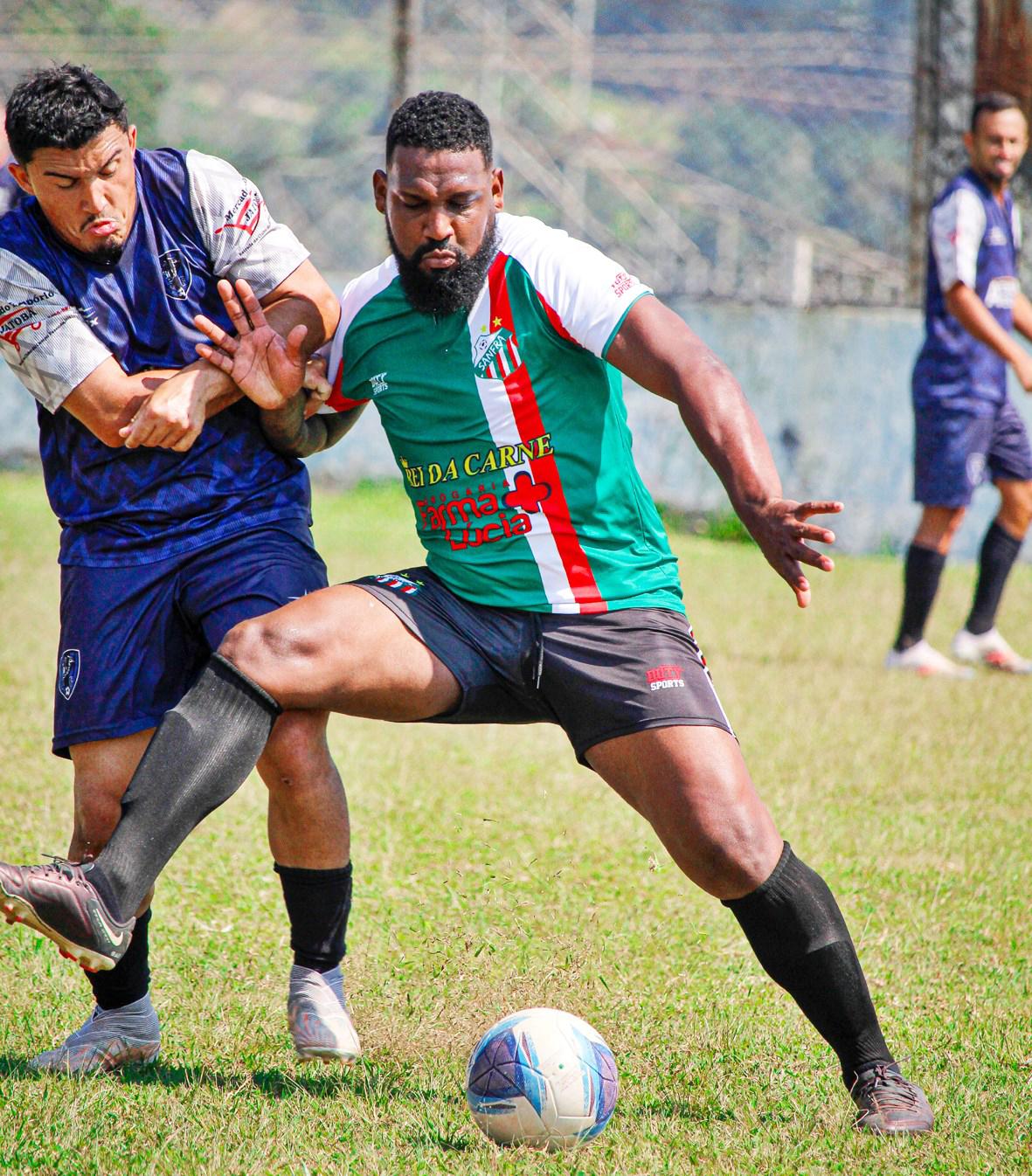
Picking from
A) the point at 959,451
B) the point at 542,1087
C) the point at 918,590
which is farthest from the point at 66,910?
the point at 959,451

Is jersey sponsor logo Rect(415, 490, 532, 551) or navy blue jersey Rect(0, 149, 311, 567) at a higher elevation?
navy blue jersey Rect(0, 149, 311, 567)

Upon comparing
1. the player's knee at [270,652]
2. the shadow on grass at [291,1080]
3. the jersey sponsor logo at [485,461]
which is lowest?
the shadow on grass at [291,1080]

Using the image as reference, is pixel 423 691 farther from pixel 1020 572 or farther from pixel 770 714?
pixel 1020 572

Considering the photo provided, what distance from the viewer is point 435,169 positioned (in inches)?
140

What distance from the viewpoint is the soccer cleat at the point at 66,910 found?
301 cm

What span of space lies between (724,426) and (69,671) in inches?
68.6

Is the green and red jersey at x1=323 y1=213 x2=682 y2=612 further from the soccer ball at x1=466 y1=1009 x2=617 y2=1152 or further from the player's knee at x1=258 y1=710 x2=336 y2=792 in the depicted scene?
the soccer ball at x1=466 y1=1009 x2=617 y2=1152

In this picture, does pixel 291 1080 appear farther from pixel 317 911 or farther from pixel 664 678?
pixel 664 678

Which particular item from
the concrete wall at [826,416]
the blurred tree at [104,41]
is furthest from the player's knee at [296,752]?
the blurred tree at [104,41]

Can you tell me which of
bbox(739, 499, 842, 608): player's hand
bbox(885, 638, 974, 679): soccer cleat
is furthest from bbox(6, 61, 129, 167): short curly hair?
bbox(885, 638, 974, 679): soccer cleat

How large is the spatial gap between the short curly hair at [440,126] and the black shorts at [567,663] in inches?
41.6

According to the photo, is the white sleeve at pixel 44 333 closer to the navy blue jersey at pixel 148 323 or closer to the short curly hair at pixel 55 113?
the navy blue jersey at pixel 148 323

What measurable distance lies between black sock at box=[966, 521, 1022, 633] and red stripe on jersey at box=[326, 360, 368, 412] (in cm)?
532

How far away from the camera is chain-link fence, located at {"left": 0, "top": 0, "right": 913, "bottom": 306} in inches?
721
